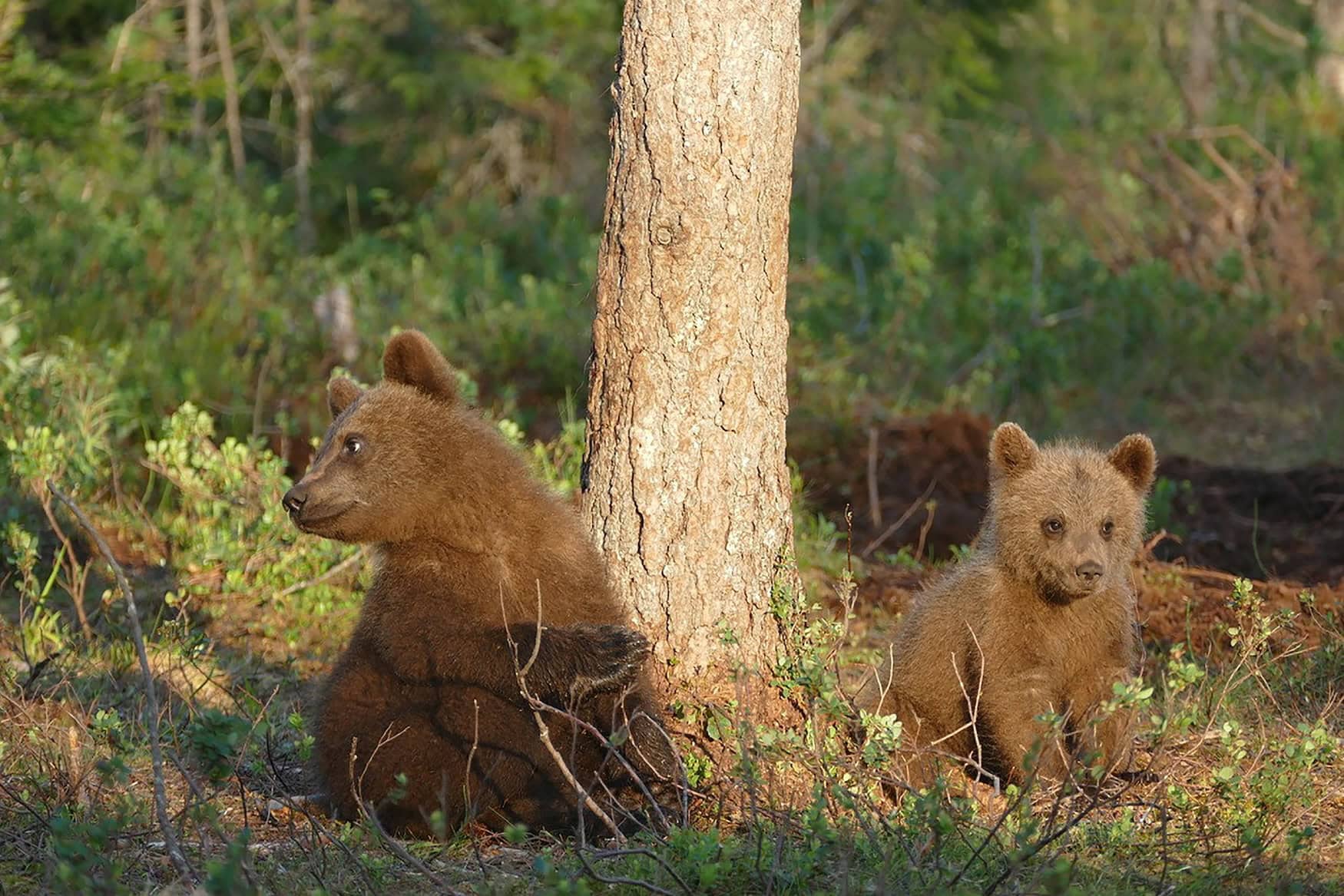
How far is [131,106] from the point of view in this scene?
1822cm

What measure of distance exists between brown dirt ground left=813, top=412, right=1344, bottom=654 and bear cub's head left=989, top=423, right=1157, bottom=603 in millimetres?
1235

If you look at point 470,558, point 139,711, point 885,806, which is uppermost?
point 470,558

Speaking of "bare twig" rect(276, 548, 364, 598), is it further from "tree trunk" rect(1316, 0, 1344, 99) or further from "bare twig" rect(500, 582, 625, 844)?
"tree trunk" rect(1316, 0, 1344, 99)

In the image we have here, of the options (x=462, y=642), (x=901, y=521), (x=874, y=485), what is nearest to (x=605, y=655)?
(x=462, y=642)

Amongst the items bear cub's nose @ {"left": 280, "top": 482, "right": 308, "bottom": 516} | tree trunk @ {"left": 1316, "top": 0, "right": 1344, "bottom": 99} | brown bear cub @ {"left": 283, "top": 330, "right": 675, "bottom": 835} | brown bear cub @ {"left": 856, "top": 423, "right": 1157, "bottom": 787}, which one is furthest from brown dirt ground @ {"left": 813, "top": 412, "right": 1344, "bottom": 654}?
tree trunk @ {"left": 1316, "top": 0, "right": 1344, "bottom": 99}

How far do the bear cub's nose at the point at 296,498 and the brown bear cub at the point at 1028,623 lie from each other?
6.82ft

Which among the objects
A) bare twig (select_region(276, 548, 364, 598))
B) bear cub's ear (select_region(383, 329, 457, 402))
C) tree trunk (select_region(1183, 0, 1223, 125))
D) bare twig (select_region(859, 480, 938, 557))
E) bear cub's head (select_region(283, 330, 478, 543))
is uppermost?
tree trunk (select_region(1183, 0, 1223, 125))

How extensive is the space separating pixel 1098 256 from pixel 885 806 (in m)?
10.3

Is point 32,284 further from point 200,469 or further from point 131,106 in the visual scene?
point 131,106

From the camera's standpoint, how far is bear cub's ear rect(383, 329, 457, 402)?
5719 mm

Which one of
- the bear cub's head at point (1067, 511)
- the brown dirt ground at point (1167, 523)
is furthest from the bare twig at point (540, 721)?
the brown dirt ground at point (1167, 523)

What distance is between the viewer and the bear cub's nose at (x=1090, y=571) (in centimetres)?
573

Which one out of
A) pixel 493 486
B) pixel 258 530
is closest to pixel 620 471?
pixel 493 486

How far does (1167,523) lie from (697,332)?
4.76 metres
